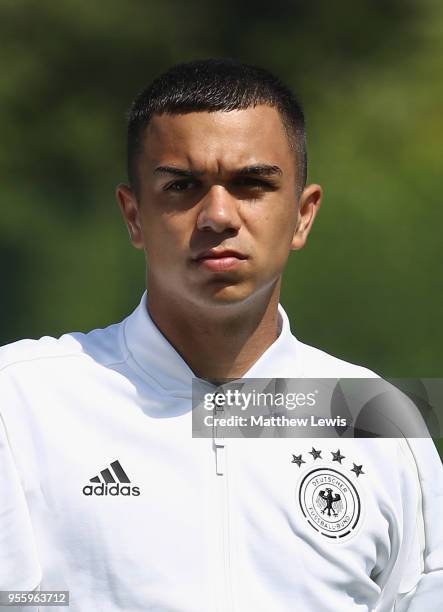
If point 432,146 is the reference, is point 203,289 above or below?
below

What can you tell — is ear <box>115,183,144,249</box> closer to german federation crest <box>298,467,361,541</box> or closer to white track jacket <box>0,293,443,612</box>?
white track jacket <box>0,293,443,612</box>

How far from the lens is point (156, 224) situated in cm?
146

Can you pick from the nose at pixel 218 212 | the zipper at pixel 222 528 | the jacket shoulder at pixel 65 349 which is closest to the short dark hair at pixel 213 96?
the nose at pixel 218 212

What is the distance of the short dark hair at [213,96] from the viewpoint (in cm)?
145

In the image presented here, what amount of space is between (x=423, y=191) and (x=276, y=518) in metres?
1.15

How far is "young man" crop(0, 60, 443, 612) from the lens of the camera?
1385mm

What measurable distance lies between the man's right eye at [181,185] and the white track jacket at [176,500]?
7.5 inches

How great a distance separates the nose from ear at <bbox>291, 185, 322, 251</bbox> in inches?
6.6

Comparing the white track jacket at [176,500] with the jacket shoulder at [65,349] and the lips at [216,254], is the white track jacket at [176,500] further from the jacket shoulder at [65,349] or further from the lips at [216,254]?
the lips at [216,254]

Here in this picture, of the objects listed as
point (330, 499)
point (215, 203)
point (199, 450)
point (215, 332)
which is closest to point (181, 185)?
point (215, 203)

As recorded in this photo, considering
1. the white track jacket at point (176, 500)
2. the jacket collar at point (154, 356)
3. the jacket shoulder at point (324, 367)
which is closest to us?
the white track jacket at point (176, 500)

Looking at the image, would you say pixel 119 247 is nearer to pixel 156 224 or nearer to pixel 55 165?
pixel 55 165

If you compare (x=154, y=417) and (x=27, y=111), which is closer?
(x=154, y=417)

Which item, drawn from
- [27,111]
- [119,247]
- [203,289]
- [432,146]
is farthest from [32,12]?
[203,289]
